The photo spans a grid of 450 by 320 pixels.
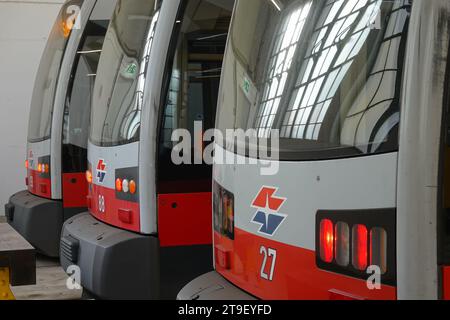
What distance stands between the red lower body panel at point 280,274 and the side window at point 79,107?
152 inches

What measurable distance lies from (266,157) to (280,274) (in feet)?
1.52

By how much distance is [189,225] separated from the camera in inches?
195

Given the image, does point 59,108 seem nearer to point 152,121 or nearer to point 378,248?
point 152,121

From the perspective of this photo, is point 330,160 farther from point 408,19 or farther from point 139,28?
point 139,28

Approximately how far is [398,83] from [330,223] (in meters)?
0.55

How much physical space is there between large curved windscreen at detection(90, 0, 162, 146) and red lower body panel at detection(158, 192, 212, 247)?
0.46m

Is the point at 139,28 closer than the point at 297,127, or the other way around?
the point at 297,127

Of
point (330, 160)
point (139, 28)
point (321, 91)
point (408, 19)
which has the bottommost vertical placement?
point (330, 160)

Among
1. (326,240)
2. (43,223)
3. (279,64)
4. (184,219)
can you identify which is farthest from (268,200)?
(43,223)

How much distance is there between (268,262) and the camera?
10.7 feet

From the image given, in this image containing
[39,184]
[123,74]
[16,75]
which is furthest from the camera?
[16,75]

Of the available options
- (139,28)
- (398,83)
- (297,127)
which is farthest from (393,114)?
(139,28)

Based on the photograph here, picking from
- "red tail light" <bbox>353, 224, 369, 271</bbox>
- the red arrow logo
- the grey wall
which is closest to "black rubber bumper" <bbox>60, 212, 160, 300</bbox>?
the red arrow logo
